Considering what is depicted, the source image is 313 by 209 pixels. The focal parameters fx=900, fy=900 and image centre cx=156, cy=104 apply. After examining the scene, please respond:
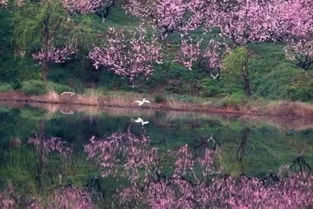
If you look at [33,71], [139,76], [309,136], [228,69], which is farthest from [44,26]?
[309,136]

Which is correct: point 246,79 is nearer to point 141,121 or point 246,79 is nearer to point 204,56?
point 204,56

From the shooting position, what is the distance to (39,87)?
1794 inches

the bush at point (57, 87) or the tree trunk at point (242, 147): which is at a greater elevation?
→ the tree trunk at point (242, 147)

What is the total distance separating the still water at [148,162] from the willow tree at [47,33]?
9.43 metres

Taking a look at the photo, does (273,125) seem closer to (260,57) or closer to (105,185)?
(260,57)

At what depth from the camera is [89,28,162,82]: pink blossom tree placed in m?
49.3

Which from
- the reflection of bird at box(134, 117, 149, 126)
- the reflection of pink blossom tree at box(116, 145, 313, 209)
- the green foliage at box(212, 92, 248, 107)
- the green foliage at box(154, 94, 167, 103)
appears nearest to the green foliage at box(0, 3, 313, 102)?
the green foliage at box(212, 92, 248, 107)

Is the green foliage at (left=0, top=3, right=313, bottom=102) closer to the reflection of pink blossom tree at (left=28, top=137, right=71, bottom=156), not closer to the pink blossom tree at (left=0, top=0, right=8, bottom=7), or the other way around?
the pink blossom tree at (left=0, top=0, right=8, bottom=7)

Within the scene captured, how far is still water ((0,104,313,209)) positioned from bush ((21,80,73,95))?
5330 millimetres

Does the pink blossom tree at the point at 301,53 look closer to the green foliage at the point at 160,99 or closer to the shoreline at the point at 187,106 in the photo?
the shoreline at the point at 187,106

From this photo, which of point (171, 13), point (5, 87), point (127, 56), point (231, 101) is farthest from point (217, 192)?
point (171, 13)

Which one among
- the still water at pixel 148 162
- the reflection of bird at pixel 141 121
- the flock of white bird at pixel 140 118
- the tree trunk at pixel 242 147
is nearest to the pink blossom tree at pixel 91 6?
the flock of white bird at pixel 140 118

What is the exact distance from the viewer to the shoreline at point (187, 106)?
144ft

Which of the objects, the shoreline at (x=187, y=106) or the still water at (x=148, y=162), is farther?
the shoreline at (x=187, y=106)
